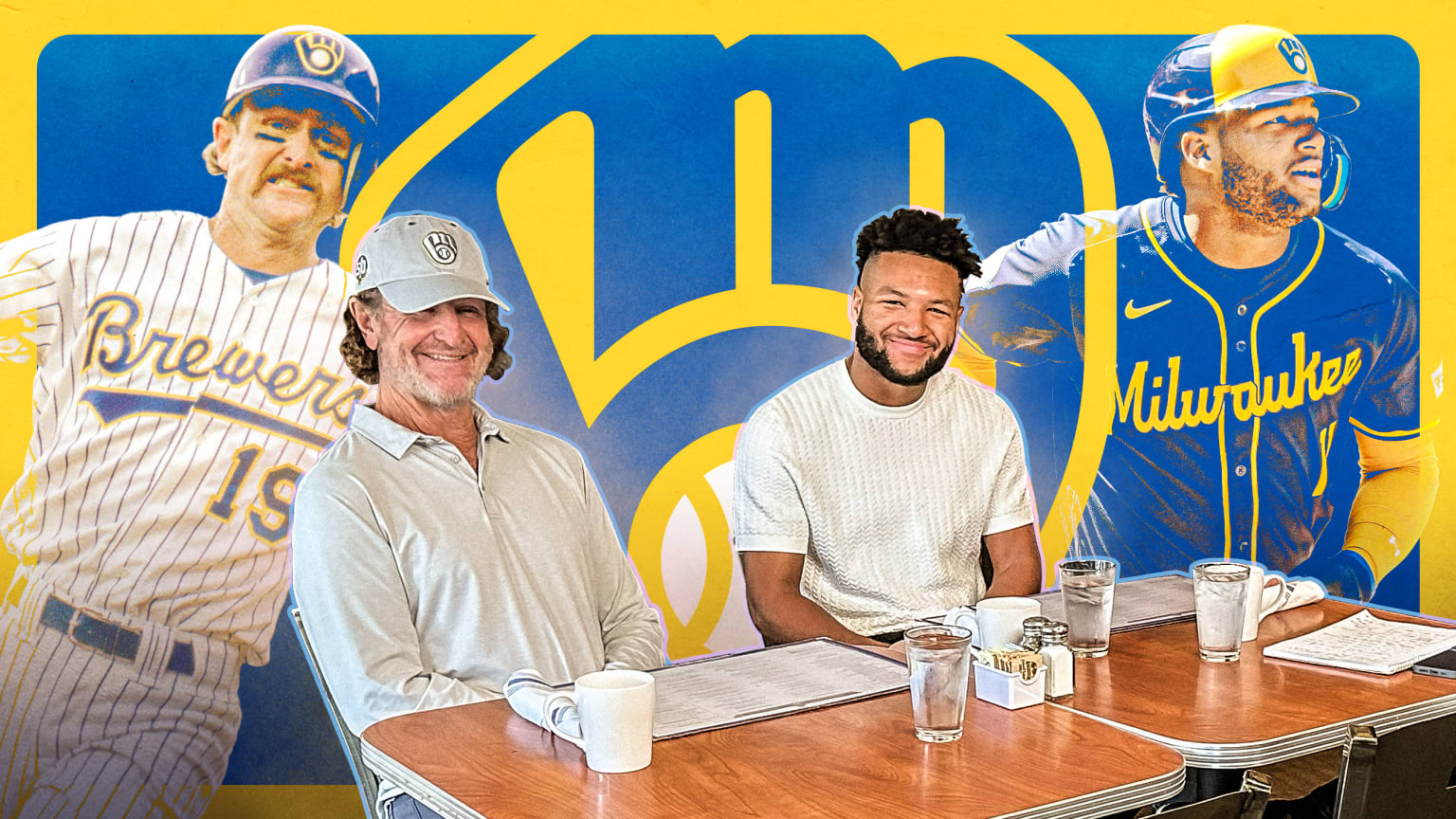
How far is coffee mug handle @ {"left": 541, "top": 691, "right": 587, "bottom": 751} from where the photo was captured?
143 cm

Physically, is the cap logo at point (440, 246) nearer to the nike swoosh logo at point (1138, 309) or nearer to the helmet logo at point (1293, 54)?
the nike swoosh logo at point (1138, 309)

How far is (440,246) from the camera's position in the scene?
2.21 m

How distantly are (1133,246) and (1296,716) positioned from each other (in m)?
2.22

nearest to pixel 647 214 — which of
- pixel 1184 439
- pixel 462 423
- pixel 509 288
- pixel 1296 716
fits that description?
pixel 509 288

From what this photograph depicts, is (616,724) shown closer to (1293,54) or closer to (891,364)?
(891,364)

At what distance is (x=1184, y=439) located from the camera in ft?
11.7

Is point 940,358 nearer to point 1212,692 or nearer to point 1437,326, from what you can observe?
point 1212,692

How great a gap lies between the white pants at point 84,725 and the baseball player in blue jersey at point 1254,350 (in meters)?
2.59

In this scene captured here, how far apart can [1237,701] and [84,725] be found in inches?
112

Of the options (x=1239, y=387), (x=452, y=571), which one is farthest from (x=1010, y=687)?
(x=1239, y=387)

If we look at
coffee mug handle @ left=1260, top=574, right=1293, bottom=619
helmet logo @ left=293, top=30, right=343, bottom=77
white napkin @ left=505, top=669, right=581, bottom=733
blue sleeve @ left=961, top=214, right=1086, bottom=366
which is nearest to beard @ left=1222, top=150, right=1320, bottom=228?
blue sleeve @ left=961, top=214, right=1086, bottom=366

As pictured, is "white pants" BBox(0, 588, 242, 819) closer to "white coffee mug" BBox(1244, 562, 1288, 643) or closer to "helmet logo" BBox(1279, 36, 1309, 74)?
"white coffee mug" BBox(1244, 562, 1288, 643)

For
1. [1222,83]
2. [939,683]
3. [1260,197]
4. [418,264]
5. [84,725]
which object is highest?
[1222,83]

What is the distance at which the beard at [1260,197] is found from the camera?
358cm
